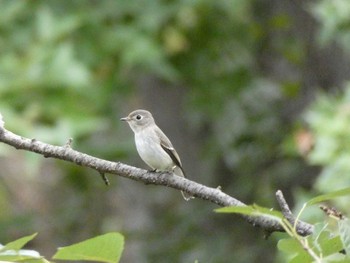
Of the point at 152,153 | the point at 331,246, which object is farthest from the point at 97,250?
the point at 152,153

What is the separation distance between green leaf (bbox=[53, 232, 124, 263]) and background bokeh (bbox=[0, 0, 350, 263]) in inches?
185

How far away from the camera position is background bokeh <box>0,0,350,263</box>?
651 centimetres

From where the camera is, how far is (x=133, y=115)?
15.6 ft

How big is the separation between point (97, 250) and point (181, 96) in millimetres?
7549

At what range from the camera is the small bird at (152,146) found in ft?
13.3

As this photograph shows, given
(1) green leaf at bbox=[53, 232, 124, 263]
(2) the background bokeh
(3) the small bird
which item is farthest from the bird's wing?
(1) green leaf at bbox=[53, 232, 124, 263]

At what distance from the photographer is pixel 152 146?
4.28 meters

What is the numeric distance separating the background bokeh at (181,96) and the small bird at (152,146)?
1.45m

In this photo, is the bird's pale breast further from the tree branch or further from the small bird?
the tree branch

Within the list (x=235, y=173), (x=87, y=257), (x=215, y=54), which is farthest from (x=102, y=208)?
→ (x=87, y=257)

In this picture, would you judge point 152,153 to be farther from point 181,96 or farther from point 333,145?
point 181,96

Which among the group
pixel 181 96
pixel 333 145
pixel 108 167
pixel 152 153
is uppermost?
pixel 181 96

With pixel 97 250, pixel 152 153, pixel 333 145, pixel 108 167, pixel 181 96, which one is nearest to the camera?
pixel 97 250

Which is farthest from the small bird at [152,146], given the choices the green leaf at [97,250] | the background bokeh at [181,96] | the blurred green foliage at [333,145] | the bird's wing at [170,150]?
the green leaf at [97,250]
